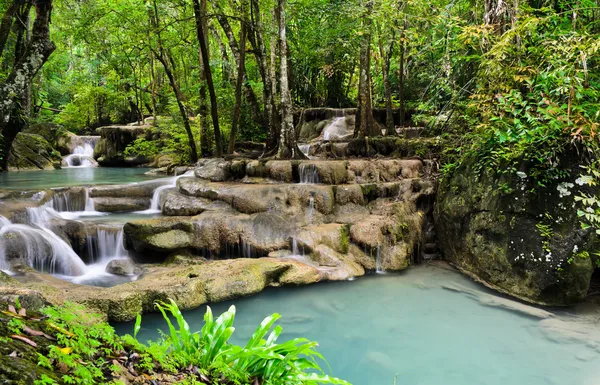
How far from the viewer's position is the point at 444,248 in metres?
7.44

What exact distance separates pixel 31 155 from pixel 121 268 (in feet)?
45.9

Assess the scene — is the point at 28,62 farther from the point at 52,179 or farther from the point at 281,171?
the point at 281,171

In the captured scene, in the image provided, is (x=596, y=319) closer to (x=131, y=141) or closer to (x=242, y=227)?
(x=242, y=227)

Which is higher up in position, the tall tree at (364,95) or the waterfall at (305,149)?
the tall tree at (364,95)

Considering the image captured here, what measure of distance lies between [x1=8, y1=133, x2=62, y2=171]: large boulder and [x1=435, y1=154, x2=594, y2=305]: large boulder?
54.7 feet

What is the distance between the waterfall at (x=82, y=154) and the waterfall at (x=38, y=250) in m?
14.8

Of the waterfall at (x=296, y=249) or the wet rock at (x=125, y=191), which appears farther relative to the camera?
the wet rock at (x=125, y=191)

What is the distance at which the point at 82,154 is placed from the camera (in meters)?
20.6

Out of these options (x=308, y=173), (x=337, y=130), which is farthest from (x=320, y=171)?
(x=337, y=130)

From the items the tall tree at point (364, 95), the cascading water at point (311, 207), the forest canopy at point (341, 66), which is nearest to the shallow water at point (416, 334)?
the cascading water at point (311, 207)

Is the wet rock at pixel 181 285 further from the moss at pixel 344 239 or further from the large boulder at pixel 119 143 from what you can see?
the large boulder at pixel 119 143

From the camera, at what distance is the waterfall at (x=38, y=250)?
6020 mm

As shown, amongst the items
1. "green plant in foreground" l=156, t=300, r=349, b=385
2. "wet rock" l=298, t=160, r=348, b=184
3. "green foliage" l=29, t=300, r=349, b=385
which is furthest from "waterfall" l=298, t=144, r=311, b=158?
"green plant in foreground" l=156, t=300, r=349, b=385

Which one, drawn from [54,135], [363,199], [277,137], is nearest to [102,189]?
[277,137]
